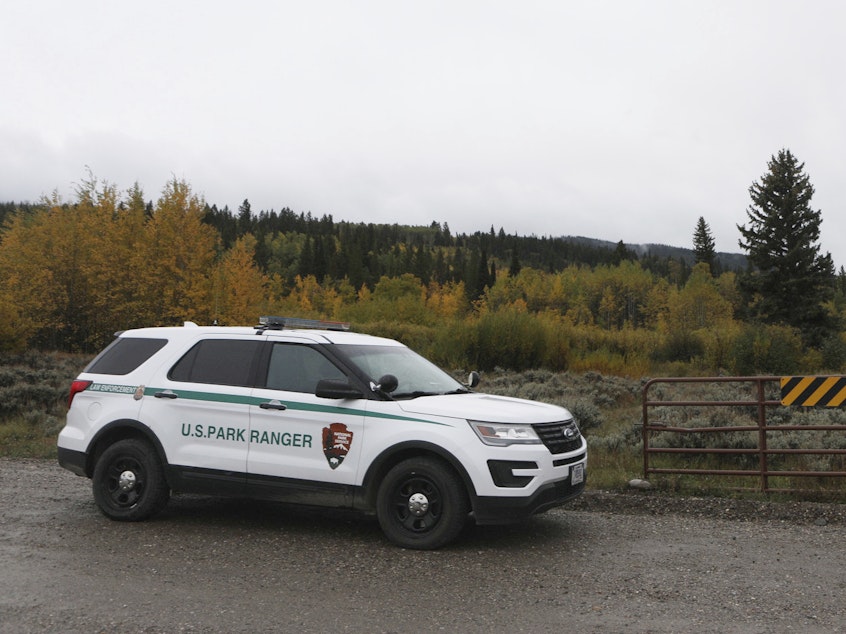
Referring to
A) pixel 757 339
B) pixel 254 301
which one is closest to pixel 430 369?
pixel 757 339

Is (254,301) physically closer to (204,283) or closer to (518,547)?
(204,283)

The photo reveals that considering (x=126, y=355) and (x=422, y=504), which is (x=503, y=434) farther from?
(x=126, y=355)

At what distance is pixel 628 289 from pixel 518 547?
11499cm

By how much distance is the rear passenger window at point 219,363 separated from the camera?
7789mm

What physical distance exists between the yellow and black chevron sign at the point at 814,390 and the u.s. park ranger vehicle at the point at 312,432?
118 inches

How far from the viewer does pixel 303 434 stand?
7.31 m

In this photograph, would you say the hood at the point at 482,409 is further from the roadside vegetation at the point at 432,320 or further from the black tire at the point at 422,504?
the roadside vegetation at the point at 432,320

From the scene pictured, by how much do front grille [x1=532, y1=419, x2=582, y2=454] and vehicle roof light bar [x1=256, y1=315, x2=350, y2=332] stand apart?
96.8 inches

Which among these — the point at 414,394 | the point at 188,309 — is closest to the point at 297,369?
the point at 414,394

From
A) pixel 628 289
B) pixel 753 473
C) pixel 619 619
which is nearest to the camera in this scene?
pixel 619 619

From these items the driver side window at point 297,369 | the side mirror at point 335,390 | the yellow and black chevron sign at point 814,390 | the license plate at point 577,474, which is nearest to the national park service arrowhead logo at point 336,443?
the side mirror at point 335,390

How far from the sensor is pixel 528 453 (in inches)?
269

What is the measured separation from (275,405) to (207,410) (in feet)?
2.54

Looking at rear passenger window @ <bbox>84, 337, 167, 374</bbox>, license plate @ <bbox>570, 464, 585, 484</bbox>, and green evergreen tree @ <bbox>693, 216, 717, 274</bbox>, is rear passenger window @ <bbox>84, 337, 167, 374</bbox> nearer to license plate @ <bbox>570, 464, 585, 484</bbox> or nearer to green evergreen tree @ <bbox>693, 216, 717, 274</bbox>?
license plate @ <bbox>570, 464, 585, 484</bbox>
